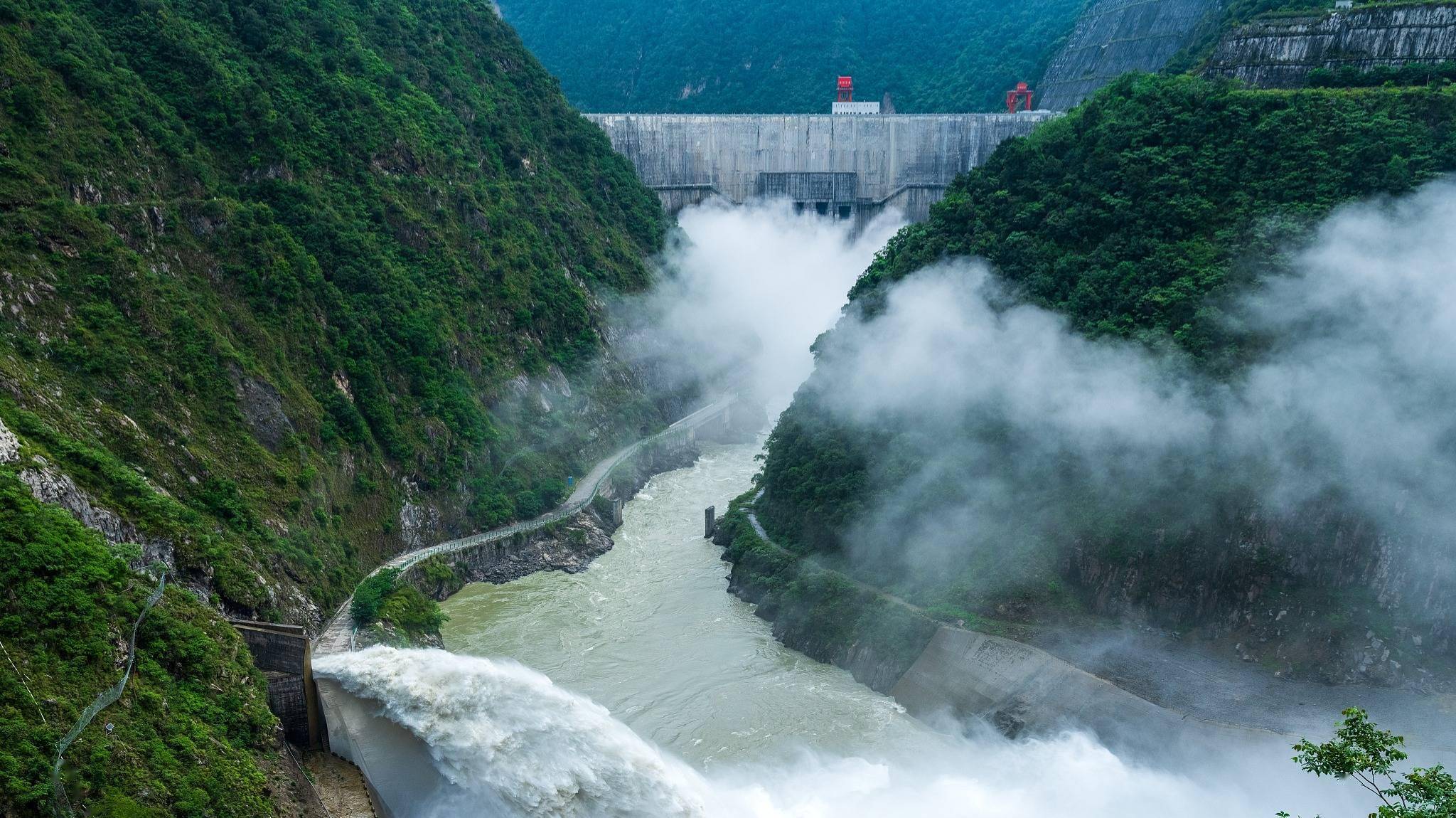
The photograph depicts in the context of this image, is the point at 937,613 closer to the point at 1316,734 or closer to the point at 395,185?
the point at 1316,734

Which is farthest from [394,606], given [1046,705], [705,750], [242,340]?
[1046,705]

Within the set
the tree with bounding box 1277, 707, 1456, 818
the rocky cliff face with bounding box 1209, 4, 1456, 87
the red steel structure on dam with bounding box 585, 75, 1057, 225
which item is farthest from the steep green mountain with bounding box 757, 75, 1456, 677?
the red steel structure on dam with bounding box 585, 75, 1057, 225

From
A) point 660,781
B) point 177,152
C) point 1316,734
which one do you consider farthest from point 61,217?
point 1316,734

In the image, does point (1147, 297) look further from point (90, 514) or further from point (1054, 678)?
point (90, 514)

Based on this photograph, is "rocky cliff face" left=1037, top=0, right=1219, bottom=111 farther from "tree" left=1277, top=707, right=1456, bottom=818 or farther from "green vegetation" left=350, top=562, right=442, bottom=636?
"tree" left=1277, top=707, right=1456, bottom=818

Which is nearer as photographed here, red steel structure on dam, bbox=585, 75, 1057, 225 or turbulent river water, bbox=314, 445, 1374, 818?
turbulent river water, bbox=314, 445, 1374, 818

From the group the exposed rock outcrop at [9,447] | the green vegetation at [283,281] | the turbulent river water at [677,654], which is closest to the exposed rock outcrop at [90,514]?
the exposed rock outcrop at [9,447]
